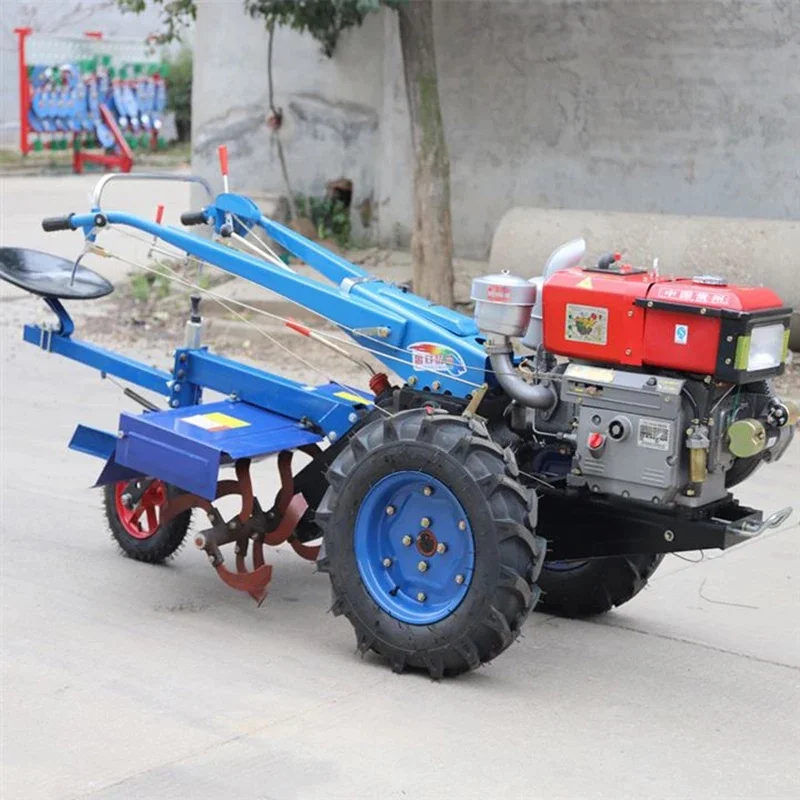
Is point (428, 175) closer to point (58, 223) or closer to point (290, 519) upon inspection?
point (58, 223)

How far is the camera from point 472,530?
500cm

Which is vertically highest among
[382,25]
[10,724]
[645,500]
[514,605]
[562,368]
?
[382,25]

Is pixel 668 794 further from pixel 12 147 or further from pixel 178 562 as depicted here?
pixel 12 147

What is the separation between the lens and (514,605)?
4.97 m

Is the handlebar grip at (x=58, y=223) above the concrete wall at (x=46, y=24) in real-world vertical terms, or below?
below

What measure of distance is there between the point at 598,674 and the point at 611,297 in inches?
54.3

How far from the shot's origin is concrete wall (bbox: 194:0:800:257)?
11.8 m

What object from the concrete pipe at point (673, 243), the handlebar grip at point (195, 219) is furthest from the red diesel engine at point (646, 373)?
the concrete pipe at point (673, 243)

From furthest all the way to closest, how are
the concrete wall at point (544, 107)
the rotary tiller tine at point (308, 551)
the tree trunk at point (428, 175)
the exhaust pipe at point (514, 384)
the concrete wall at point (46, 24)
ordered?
the concrete wall at point (46, 24), the concrete wall at point (544, 107), the tree trunk at point (428, 175), the rotary tiller tine at point (308, 551), the exhaust pipe at point (514, 384)

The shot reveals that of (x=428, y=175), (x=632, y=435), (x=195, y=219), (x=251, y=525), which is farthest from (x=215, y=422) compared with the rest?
(x=428, y=175)

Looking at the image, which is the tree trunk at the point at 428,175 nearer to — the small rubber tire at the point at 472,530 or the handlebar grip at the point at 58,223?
the handlebar grip at the point at 58,223

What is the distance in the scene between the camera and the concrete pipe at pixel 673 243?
1070 centimetres

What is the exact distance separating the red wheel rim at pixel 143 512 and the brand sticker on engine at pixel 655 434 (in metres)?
2.33

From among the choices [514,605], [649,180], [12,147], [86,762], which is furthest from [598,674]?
[12,147]
